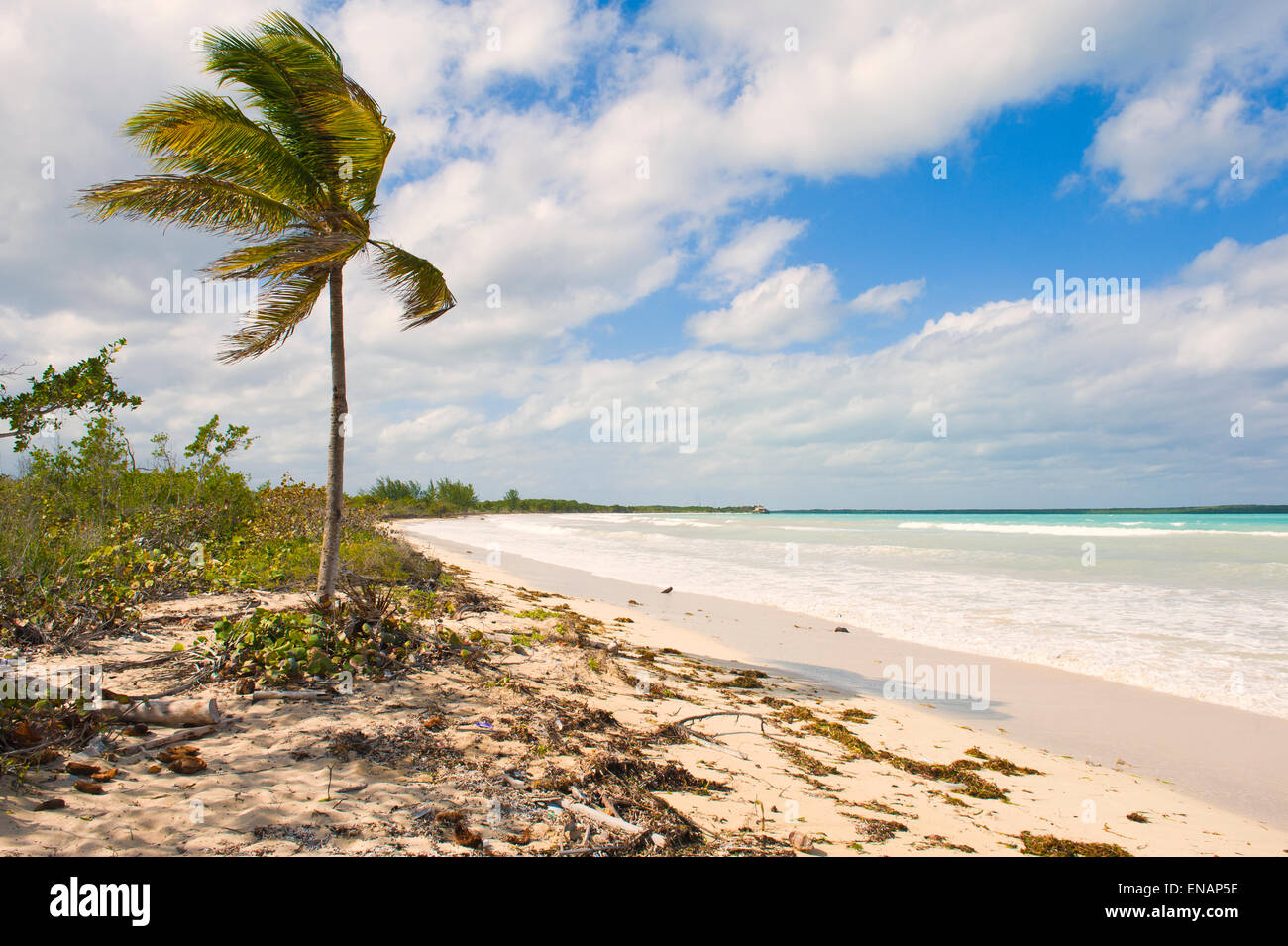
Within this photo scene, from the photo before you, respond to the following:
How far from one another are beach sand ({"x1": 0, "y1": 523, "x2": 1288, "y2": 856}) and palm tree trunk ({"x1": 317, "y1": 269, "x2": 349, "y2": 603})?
5.06 feet

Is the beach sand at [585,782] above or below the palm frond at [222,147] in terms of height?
below

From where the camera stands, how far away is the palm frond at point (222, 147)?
6.12m

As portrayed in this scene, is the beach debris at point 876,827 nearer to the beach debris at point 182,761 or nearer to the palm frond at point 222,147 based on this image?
the beach debris at point 182,761

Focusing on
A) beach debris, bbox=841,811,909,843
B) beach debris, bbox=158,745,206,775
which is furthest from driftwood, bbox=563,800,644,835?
beach debris, bbox=158,745,206,775

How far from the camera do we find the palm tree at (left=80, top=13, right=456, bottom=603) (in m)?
6.06

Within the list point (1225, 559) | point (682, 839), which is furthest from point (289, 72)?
point (1225, 559)

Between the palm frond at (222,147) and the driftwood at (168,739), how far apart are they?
18.4ft

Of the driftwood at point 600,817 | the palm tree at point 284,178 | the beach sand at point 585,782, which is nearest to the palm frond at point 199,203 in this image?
the palm tree at point 284,178

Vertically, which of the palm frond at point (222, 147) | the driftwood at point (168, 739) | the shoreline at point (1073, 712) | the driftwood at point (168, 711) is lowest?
the shoreline at point (1073, 712)

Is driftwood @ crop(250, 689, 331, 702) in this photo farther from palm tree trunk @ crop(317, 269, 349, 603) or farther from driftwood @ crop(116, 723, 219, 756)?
palm tree trunk @ crop(317, 269, 349, 603)

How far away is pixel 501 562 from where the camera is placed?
21625mm
